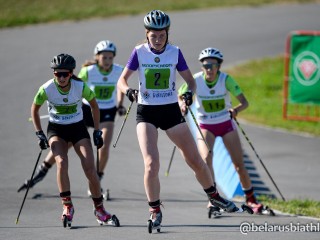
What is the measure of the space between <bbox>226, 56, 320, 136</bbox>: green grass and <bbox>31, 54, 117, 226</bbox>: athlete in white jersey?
1031 centimetres

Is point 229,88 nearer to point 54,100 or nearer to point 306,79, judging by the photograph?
point 54,100

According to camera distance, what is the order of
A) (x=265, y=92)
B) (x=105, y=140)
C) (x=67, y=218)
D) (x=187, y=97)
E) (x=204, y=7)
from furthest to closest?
1. (x=204, y=7)
2. (x=265, y=92)
3. (x=105, y=140)
4. (x=67, y=218)
5. (x=187, y=97)

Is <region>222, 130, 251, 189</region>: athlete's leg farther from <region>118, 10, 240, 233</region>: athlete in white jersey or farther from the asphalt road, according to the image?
<region>118, 10, 240, 233</region>: athlete in white jersey

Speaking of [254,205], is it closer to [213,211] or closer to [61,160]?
[213,211]

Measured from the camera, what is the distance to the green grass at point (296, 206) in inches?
548

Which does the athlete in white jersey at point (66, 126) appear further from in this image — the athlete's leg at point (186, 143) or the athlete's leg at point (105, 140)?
the athlete's leg at point (105, 140)

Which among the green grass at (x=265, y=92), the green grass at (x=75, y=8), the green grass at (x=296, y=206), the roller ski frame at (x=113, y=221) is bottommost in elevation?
the green grass at (x=296, y=206)

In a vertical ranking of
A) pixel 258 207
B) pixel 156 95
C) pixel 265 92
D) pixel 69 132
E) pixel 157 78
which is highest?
pixel 157 78

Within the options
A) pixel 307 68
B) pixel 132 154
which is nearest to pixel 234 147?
pixel 132 154

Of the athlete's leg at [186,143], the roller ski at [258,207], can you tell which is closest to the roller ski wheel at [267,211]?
the roller ski at [258,207]

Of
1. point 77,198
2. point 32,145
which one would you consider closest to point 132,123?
point 32,145

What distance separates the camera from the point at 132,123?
840 inches

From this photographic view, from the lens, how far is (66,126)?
40.1ft

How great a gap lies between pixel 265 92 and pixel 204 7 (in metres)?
11.8
